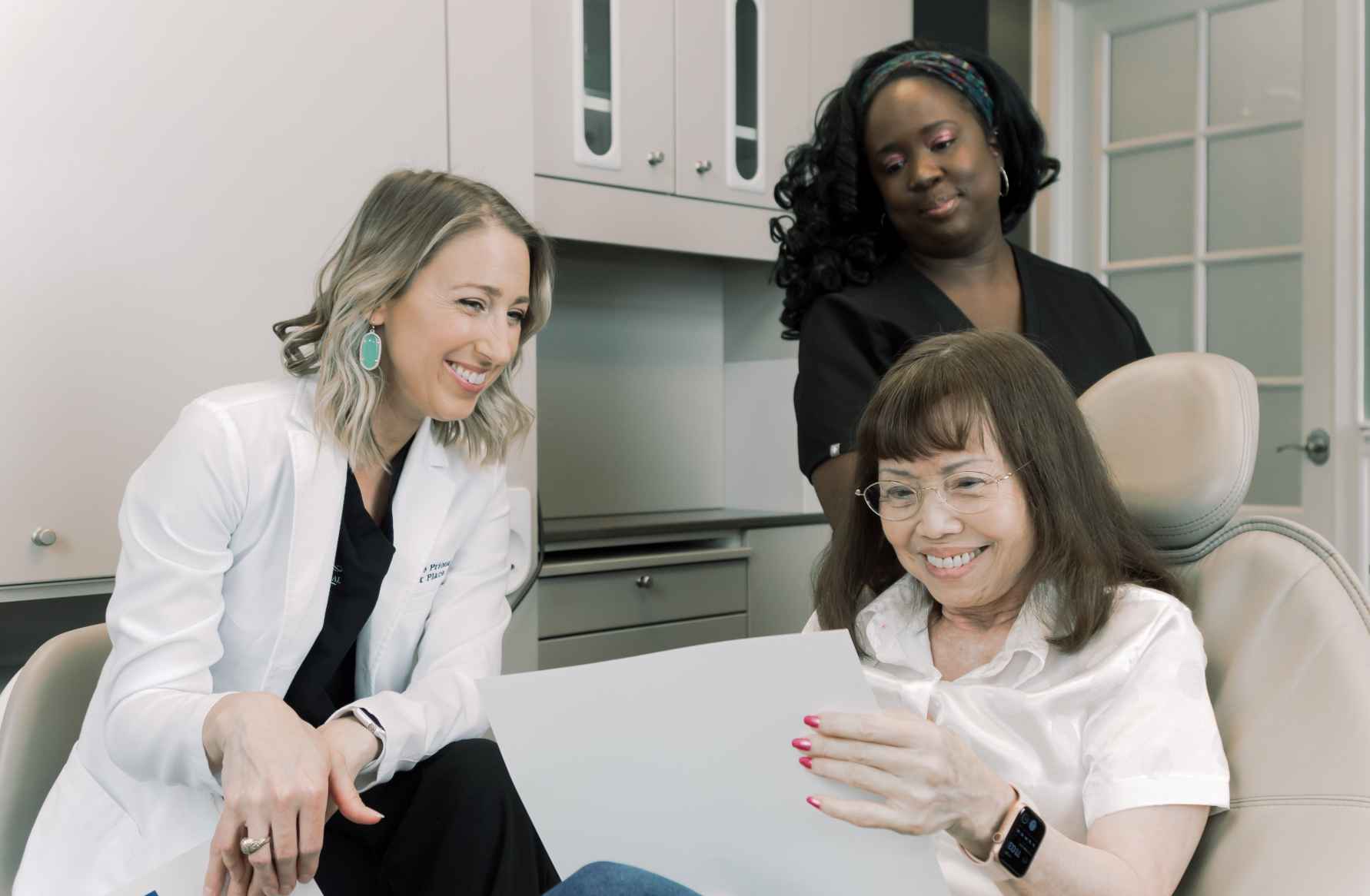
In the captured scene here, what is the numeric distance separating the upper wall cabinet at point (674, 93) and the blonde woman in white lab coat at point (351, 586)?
105 centimetres

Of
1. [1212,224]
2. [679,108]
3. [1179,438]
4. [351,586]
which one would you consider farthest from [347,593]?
[1212,224]

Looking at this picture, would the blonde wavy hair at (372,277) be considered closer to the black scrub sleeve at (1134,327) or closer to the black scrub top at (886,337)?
the black scrub top at (886,337)

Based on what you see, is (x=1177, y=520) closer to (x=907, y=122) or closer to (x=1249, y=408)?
(x=1249, y=408)

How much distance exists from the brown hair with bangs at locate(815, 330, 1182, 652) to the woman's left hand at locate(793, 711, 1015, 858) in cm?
27

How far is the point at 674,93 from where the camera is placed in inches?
106

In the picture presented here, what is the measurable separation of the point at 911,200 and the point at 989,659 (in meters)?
0.83

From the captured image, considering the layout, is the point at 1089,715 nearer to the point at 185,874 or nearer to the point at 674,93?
the point at 185,874

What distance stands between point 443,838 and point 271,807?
32 cm

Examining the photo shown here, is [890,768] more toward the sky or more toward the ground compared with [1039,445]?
more toward the ground

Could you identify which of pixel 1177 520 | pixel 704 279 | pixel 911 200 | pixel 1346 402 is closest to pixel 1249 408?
pixel 1177 520

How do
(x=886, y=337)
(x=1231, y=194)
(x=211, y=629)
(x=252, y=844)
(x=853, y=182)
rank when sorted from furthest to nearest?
(x=1231, y=194) < (x=853, y=182) < (x=886, y=337) < (x=211, y=629) < (x=252, y=844)

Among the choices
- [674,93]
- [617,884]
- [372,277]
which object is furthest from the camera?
[674,93]

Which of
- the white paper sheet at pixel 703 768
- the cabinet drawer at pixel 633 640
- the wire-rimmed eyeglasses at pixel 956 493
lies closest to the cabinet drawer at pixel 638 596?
the cabinet drawer at pixel 633 640

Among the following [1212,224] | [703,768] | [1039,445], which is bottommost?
[703,768]
